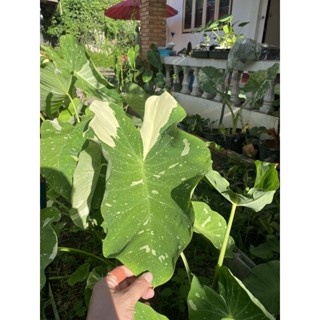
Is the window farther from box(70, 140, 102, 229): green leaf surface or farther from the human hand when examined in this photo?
the human hand

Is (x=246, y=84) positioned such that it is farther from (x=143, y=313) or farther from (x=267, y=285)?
(x=143, y=313)

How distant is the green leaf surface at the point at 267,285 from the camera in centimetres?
101

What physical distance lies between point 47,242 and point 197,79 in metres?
3.17

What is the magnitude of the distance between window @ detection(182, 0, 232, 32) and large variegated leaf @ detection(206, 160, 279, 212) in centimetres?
591

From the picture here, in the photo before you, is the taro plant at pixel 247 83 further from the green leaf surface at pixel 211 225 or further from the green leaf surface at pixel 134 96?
the green leaf surface at pixel 211 225

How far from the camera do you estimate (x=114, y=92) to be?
1512 mm

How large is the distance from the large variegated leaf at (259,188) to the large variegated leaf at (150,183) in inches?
3.5

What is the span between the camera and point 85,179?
→ 938mm

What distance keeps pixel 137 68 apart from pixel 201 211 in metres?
3.78

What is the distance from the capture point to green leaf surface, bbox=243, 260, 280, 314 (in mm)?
1010

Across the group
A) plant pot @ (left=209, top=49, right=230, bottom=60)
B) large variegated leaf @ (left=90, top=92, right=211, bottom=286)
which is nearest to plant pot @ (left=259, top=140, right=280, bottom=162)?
plant pot @ (left=209, top=49, right=230, bottom=60)

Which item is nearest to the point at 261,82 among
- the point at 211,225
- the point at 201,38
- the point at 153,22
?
the point at 211,225

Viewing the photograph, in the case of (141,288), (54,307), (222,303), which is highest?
(141,288)
